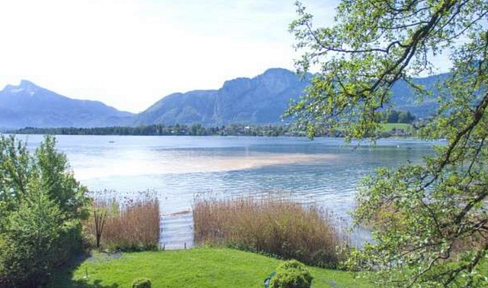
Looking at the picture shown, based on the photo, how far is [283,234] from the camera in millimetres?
15562

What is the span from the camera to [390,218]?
5094 millimetres

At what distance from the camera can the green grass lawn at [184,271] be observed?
11.6 metres

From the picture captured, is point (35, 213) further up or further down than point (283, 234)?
further up

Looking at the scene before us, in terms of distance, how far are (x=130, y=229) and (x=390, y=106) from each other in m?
13.9

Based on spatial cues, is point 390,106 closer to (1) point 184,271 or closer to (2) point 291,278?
(2) point 291,278

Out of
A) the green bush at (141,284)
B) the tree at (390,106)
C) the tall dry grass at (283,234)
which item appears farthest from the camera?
the tall dry grass at (283,234)

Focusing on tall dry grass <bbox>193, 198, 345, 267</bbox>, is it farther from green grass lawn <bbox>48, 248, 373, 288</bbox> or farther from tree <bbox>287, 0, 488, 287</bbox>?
tree <bbox>287, 0, 488, 287</bbox>

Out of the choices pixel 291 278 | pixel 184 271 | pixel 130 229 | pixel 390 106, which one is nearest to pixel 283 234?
pixel 184 271

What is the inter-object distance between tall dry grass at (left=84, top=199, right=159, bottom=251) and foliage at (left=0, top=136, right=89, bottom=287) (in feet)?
5.54

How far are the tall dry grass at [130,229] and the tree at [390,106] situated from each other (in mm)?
12668

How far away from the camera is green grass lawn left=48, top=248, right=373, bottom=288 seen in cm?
1162

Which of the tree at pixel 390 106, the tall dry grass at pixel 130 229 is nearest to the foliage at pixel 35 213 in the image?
the tall dry grass at pixel 130 229

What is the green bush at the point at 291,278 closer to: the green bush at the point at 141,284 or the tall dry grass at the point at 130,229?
the green bush at the point at 141,284

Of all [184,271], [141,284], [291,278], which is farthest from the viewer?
[184,271]
